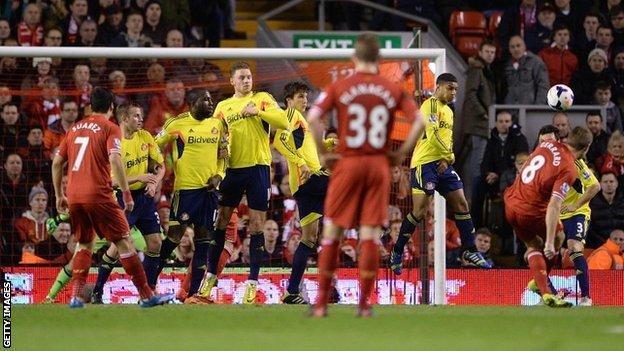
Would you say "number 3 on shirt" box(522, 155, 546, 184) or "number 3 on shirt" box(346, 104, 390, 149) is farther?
"number 3 on shirt" box(522, 155, 546, 184)

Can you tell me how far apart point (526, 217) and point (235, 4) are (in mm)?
10062

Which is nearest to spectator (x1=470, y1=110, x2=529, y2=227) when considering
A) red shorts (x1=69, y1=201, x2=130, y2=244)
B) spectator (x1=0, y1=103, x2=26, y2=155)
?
spectator (x1=0, y1=103, x2=26, y2=155)

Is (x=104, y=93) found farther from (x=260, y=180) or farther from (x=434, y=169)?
(x=434, y=169)

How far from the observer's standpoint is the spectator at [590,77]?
19891 millimetres

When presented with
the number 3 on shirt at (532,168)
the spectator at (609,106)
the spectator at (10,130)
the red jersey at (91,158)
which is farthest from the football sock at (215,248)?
the spectator at (609,106)

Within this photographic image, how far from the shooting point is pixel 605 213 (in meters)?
18.2

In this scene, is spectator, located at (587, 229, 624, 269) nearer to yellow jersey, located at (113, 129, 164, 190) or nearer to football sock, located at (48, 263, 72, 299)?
yellow jersey, located at (113, 129, 164, 190)

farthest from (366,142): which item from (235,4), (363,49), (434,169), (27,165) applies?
(235,4)

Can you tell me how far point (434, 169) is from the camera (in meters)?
14.8

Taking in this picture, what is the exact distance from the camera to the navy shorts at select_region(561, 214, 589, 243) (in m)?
14.7

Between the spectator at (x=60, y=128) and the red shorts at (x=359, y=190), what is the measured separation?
7.02 metres

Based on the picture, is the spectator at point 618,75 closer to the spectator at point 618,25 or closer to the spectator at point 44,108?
the spectator at point 618,25

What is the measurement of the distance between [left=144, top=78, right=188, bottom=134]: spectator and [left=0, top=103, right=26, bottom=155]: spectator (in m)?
1.53

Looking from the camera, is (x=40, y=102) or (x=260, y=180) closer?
(x=260, y=180)
